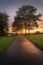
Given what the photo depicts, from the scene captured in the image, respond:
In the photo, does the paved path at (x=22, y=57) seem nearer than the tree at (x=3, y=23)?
Yes

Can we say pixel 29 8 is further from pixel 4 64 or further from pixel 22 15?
pixel 4 64

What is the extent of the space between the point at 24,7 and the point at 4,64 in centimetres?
8010

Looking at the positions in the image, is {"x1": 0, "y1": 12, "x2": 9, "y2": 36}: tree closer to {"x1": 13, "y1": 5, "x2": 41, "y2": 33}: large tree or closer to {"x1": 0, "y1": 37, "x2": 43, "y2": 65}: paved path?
{"x1": 13, "y1": 5, "x2": 41, "y2": 33}: large tree

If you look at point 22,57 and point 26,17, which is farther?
point 26,17

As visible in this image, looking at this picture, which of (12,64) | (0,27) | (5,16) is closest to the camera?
(12,64)

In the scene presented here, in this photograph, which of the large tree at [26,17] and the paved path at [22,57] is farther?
the large tree at [26,17]

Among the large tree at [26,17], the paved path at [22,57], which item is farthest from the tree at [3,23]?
the paved path at [22,57]

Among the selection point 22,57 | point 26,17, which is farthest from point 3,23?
point 22,57

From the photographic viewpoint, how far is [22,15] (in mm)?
90062

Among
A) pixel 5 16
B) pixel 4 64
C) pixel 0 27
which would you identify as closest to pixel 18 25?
pixel 5 16

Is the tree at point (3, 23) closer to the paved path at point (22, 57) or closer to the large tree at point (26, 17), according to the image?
the large tree at point (26, 17)

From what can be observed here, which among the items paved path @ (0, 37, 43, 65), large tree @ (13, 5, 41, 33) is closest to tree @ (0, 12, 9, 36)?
large tree @ (13, 5, 41, 33)

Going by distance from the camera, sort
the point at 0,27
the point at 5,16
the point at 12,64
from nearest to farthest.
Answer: the point at 12,64, the point at 0,27, the point at 5,16

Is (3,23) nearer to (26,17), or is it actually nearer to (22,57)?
(26,17)
